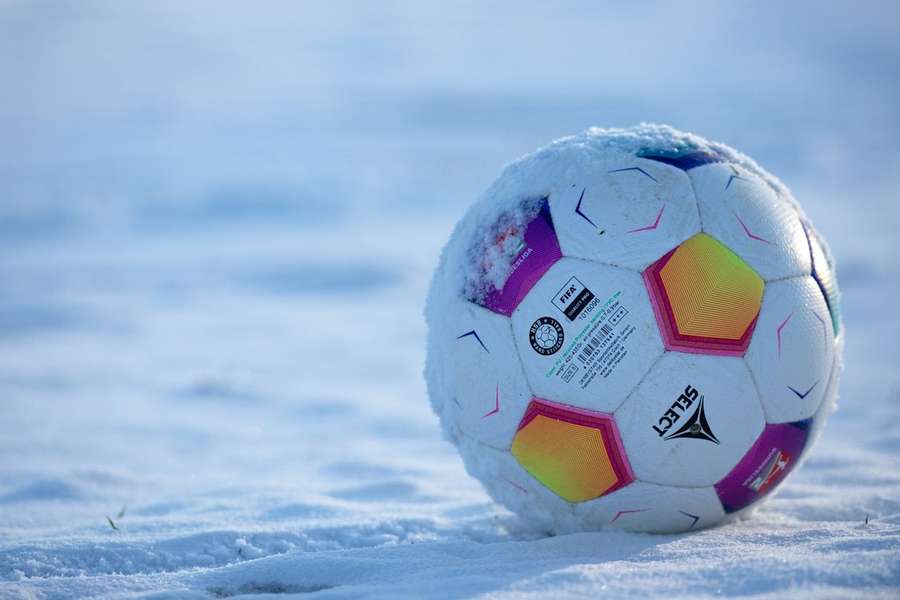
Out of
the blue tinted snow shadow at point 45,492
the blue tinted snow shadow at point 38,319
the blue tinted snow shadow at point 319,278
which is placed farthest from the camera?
the blue tinted snow shadow at point 319,278

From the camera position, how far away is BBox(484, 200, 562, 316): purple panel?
309cm

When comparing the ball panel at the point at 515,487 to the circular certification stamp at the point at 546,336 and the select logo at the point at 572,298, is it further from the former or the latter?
the select logo at the point at 572,298

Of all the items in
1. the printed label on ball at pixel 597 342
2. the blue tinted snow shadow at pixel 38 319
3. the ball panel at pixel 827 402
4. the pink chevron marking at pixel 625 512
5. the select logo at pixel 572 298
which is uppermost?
the blue tinted snow shadow at pixel 38 319

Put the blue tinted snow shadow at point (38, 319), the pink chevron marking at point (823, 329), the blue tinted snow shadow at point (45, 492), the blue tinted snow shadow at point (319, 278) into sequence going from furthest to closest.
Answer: the blue tinted snow shadow at point (319, 278) < the blue tinted snow shadow at point (38, 319) < the blue tinted snow shadow at point (45, 492) < the pink chevron marking at point (823, 329)

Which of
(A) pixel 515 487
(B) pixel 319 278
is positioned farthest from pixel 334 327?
(A) pixel 515 487

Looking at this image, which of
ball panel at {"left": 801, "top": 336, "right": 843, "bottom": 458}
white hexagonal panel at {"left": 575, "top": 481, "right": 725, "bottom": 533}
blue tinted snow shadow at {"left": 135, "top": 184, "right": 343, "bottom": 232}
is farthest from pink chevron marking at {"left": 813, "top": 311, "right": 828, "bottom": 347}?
blue tinted snow shadow at {"left": 135, "top": 184, "right": 343, "bottom": 232}

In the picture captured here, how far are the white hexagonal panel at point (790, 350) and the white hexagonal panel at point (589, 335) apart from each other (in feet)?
1.08

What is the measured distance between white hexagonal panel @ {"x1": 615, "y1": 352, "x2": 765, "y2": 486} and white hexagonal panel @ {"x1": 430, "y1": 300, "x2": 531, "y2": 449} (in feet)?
1.04

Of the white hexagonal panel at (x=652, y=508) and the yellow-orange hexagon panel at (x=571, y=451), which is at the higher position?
the yellow-orange hexagon panel at (x=571, y=451)

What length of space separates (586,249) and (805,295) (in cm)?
68

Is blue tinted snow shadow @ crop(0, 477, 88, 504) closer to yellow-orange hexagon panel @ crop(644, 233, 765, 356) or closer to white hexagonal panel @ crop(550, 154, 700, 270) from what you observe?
white hexagonal panel @ crop(550, 154, 700, 270)

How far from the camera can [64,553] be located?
3266mm

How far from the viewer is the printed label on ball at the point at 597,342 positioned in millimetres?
2990

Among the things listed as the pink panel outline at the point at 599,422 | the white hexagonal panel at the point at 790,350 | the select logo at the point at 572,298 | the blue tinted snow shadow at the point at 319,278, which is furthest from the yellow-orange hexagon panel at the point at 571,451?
the blue tinted snow shadow at the point at 319,278
